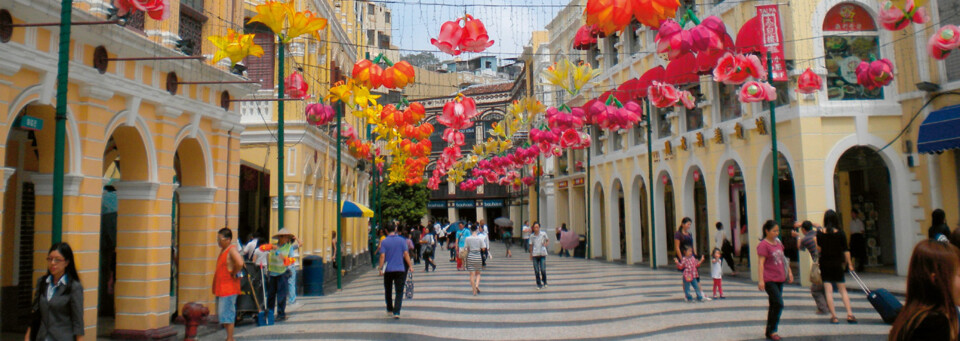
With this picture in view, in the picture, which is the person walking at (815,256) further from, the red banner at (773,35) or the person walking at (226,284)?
the person walking at (226,284)

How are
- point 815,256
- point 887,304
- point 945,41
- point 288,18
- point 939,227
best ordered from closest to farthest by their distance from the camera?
1. point 887,304
2. point 939,227
3. point 945,41
4. point 815,256
5. point 288,18

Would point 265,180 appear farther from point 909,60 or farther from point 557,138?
point 909,60

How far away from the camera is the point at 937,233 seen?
8.49 m

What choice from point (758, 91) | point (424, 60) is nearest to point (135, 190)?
point (758, 91)

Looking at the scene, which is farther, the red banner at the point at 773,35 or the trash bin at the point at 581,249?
the trash bin at the point at 581,249

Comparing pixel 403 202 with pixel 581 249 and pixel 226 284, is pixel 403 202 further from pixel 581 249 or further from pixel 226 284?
pixel 226 284

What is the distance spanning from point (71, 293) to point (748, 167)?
14.8 meters

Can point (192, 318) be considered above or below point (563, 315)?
above

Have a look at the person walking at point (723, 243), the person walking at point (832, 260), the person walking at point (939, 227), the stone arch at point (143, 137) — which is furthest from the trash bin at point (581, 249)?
the stone arch at point (143, 137)

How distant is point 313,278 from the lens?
15.3m

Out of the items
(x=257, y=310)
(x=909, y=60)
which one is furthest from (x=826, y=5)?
(x=257, y=310)

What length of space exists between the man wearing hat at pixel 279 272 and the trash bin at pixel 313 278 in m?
3.94

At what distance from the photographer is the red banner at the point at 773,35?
14062 mm

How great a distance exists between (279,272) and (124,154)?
308cm
